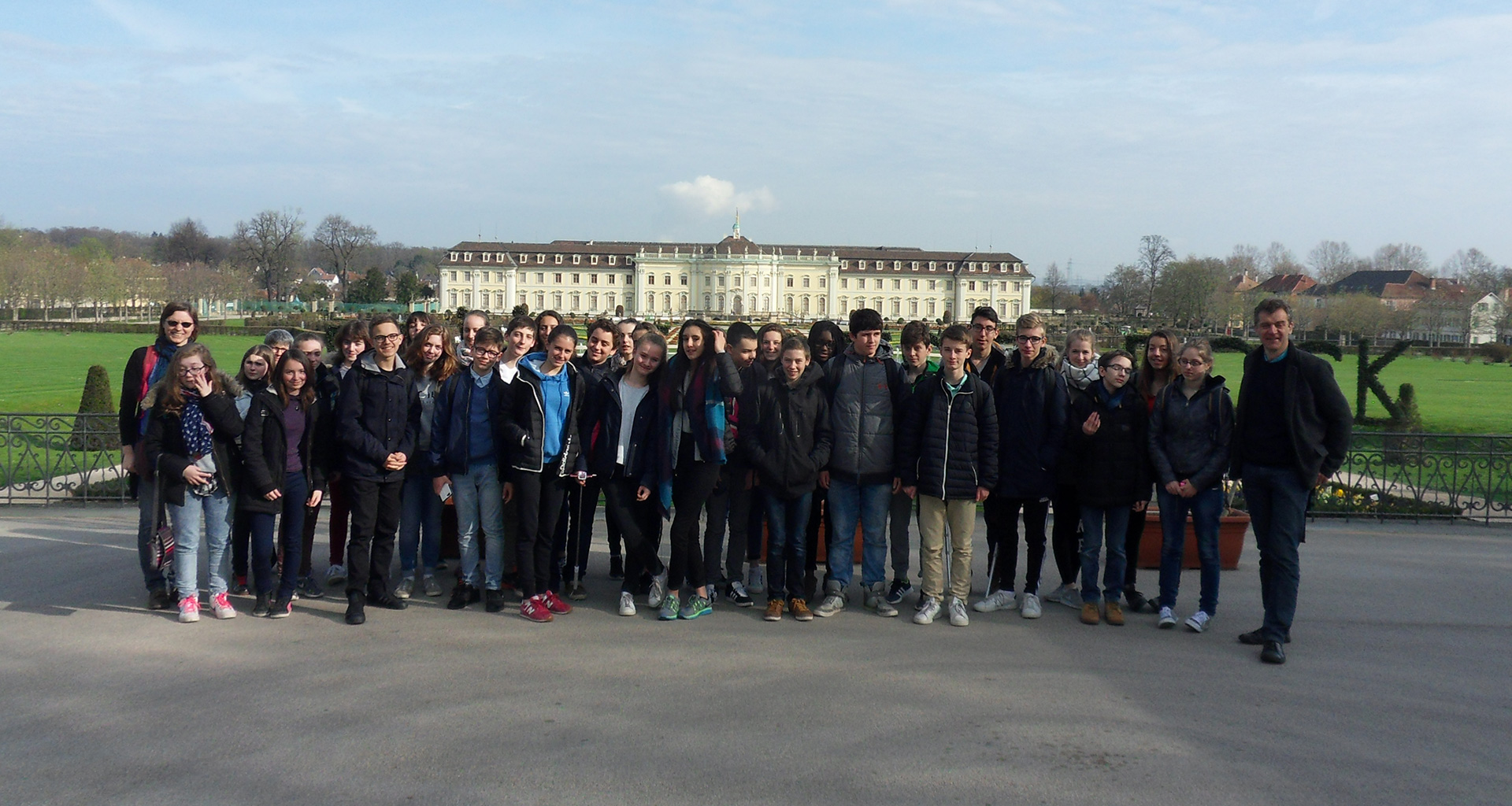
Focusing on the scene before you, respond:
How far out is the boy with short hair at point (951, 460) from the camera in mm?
5336

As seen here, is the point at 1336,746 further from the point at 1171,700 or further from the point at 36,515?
the point at 36,515

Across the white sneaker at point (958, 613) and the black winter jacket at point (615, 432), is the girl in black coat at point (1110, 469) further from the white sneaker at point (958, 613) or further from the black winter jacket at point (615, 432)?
the black winter jacket at point (615, 432)

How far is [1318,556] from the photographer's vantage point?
275 inches

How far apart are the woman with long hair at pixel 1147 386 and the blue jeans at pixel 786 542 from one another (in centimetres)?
188

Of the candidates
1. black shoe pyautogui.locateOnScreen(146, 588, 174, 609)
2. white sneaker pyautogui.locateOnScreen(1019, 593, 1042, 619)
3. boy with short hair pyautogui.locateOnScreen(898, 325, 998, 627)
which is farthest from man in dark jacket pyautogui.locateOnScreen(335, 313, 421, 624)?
white sneaker pyautogui.locateOnScreen(1019, 593, 1042, 619)

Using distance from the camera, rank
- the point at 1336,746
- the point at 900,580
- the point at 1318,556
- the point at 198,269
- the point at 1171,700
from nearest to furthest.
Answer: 1. the point at 1336,746
2. the point at 1171,700
3. the point at 900,580
4. the point at 1318,556
5. the point at 198,269

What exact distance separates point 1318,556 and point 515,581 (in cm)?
569

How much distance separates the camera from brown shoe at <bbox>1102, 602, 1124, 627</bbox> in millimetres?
5336

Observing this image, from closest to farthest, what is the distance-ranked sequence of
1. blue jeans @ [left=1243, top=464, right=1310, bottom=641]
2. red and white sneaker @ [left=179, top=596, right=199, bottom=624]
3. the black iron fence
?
blue jeans @ [left=1243, top=464, right=1310, bottom=641]
red and white sneaker @ [left=179, top=596, right=199, bottom=624]
the black iron fence

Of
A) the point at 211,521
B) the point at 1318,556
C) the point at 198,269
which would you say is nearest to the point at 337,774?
the point at 211,521

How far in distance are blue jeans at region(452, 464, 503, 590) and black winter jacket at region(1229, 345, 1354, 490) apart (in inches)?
171

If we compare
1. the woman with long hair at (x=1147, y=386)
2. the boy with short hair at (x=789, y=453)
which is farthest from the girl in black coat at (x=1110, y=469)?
the boy with short hair at (x=789, y=453)

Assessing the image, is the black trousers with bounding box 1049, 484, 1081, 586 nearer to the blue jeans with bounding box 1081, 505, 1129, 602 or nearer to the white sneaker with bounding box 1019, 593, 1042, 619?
the blue jeans with bounding box 1081, 505, 1129, 602

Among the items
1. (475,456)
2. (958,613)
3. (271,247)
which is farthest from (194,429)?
(271,247)
